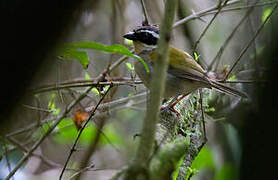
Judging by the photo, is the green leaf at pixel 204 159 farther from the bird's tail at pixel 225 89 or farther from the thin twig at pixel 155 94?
the thin twig at pixel 155 94

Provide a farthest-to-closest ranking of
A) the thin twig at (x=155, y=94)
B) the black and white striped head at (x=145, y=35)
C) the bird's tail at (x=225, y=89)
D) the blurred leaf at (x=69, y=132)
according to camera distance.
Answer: the blurred leaf at (x=69, y=132) → the black and white striped head at (x=145, y=35) → the bird's tail at (x=225, y=89) → the thin twig at (x=155, y=94)

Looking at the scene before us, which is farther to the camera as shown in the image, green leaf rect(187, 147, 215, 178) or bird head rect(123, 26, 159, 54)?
green leaf rect(187, 147, 215, 178)

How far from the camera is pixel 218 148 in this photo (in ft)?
15.3

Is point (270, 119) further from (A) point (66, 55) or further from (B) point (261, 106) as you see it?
(A) point (66, 55)

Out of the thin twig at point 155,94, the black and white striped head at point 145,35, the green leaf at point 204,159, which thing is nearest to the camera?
the thin twig at point 155,94

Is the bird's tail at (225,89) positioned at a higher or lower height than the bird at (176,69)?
lower

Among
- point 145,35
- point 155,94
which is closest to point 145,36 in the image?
point 145,35

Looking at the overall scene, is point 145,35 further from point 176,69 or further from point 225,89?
point 225,89

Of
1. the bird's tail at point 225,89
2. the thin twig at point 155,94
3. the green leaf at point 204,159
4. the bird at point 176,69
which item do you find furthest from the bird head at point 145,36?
the thin twig at point 155,94

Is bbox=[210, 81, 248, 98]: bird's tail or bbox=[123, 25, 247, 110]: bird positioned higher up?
bbox=[123, 25, 247, 110]: bird

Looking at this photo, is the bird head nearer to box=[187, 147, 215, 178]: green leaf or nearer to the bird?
the bird

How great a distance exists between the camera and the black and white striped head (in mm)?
3338

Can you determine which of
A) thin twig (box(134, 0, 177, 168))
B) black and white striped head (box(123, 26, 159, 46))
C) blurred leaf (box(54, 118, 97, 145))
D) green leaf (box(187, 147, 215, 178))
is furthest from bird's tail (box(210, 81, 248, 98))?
thin twig (box(134, 0, 177, 168))

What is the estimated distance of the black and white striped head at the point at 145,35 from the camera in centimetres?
334
